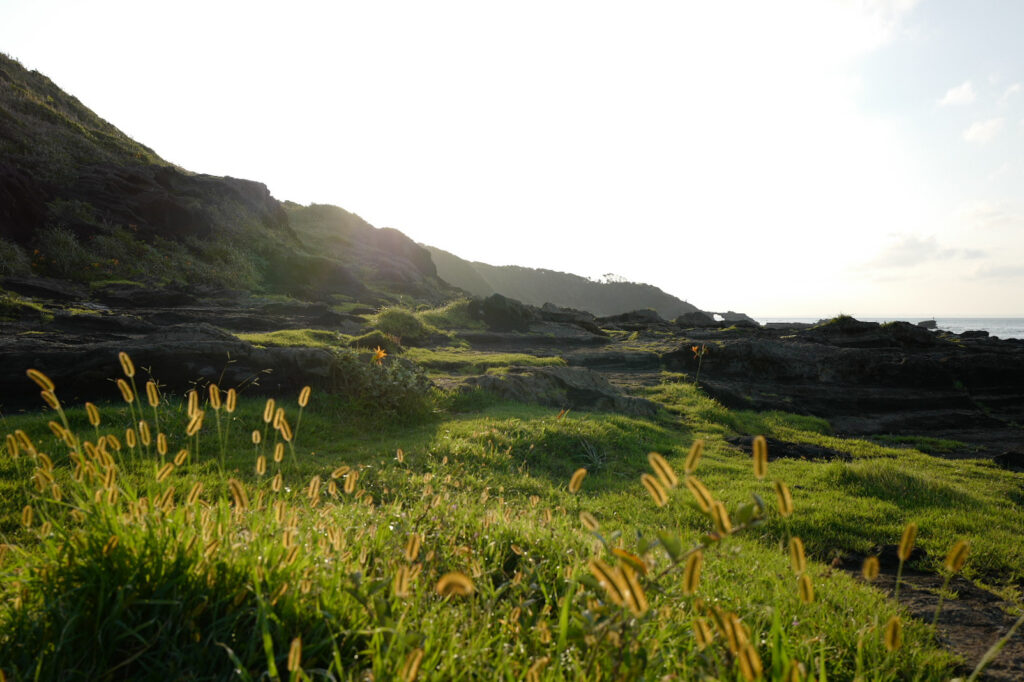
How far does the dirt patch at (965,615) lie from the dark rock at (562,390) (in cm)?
986

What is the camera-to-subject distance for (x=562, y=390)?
1688 centimetres

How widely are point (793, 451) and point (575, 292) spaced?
374 ft

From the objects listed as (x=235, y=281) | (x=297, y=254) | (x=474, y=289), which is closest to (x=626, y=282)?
(x=474, y=289)

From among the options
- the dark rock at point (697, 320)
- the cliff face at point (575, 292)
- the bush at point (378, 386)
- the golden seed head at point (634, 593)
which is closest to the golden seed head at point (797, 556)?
the golden seed head at point (634, 593)

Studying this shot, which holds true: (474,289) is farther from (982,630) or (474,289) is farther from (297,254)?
(982,630)

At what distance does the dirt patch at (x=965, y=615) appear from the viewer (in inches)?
165

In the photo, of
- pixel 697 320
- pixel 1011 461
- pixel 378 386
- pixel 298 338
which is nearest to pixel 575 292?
pixel 697 320

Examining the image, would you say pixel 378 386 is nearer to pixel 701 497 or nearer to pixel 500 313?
pixel 701 497

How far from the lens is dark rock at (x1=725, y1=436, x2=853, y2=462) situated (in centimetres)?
1285

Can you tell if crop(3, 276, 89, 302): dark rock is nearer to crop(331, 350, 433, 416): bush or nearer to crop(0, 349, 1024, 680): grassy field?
crop(331, 350, 433, 416): bush

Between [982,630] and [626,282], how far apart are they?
126797 mm

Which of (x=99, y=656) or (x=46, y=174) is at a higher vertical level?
(x=46, y=174)

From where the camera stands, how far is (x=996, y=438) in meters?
16.7

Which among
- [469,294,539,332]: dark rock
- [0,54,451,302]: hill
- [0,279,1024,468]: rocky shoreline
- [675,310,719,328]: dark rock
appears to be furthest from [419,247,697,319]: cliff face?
[0,279,1024,468]: rocky shoreline
